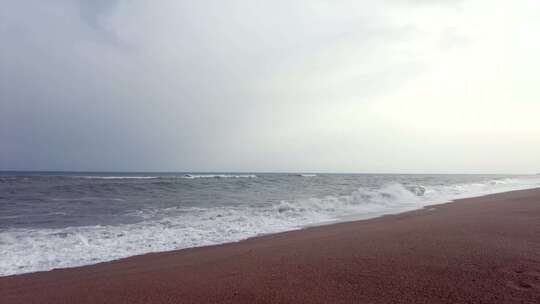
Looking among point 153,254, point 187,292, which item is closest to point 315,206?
point 153,254

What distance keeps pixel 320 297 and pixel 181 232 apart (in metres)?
6.93

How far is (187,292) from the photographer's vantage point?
4.30 m

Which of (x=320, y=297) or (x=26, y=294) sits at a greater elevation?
(x=320, y=297)

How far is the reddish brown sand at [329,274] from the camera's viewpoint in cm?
378

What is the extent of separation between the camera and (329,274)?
15.0 feet

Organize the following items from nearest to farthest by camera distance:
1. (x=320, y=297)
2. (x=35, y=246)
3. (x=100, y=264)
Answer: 1. (x=320, y=297)
2. (x=100, y=264)
3. (x=35, y=246)

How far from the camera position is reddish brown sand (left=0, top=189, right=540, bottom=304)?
3.78m

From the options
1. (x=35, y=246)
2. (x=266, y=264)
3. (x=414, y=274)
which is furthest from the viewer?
(x=35, y=246)

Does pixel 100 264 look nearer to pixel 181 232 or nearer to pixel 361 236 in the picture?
pixel 181 232

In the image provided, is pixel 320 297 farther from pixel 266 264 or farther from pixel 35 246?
pixel 35 246

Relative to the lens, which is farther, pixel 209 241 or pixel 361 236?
pixel 209 241

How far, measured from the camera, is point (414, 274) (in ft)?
14.1

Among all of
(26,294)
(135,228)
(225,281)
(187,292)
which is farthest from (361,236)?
(135,228)

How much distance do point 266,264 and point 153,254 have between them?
3.35 metres
